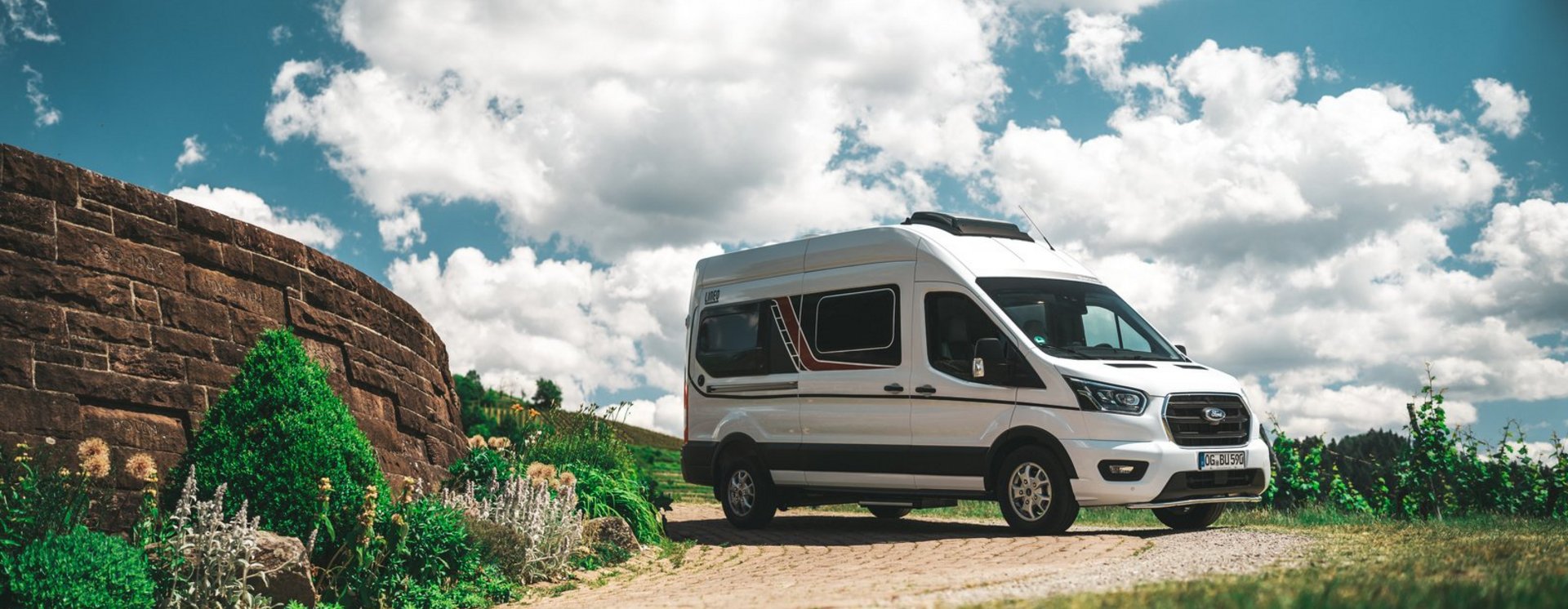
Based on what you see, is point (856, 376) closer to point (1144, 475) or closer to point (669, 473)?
point (1144, 475)

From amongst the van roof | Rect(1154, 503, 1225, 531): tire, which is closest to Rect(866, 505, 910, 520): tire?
the van roof

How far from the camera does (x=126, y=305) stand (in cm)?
854

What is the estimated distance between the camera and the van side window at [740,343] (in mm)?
12281

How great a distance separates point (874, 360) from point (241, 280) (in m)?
5.31

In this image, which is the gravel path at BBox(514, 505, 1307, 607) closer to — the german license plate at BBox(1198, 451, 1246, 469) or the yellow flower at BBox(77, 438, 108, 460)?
the german license plate at BBox(1198, 451, 1246, 469)

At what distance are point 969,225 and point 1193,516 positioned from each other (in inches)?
131

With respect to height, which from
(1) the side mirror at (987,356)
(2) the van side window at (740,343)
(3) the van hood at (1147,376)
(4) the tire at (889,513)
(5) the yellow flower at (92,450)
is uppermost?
(2) the van side window at (740,343)

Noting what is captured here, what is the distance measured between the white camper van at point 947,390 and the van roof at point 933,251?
0.02 m

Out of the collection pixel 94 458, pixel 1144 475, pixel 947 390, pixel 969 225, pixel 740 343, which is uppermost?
pixel 969 225

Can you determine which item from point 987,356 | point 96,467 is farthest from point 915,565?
point 96,467

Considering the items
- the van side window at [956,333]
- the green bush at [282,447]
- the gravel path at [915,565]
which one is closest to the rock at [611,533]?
the gravel path at [915,565]

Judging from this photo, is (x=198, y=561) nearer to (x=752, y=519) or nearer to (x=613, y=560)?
(x=613, y=560)

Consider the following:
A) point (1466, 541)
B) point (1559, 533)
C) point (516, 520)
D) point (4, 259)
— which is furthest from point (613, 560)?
point (1559, 533)

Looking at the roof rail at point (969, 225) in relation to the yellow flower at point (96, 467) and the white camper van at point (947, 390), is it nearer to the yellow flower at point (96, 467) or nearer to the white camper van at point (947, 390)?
the white camper van at point (947, 390)
